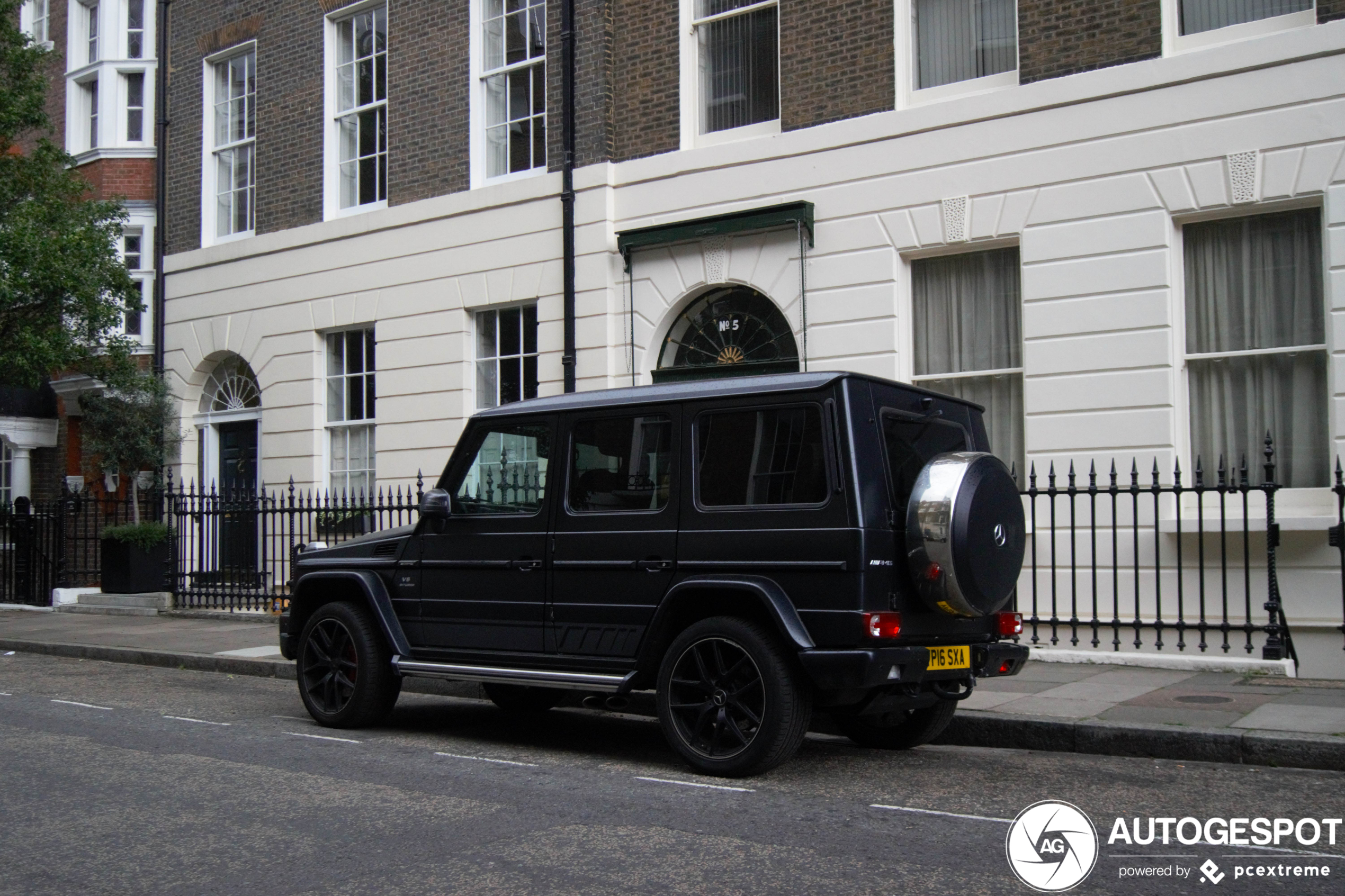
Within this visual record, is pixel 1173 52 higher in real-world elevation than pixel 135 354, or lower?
higher

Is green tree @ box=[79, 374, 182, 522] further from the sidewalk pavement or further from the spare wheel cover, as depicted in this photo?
the spare wheel cover

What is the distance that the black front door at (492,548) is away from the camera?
7.51 metres

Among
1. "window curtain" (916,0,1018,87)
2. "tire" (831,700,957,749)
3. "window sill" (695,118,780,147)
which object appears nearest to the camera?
"tire" (831,700,957,749)

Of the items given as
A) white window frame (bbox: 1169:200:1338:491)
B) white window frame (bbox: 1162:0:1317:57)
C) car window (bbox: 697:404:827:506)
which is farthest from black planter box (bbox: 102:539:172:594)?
white window frame (bbox: 1162:0:1317:57)

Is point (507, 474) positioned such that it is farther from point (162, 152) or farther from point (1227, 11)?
point (162, 152)

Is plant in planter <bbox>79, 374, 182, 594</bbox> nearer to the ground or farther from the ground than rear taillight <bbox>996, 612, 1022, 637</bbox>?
farther from the ground

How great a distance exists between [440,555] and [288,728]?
166 centimetres

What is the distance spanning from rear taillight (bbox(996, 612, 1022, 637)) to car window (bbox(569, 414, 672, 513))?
6.59 feet

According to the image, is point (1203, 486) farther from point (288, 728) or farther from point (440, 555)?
point (288, 728)

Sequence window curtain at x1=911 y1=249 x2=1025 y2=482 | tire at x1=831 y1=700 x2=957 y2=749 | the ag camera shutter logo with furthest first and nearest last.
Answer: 1. window curtain at x1=911 y1=249 x2=1025 y2=482
2. tire at x1=831 y1=700 x2=957 y2=749
3. the ag camera shutter logo

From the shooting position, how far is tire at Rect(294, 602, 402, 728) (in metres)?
8.12

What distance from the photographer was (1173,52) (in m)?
10.7

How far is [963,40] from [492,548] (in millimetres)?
7298

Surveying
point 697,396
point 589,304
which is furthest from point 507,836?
point 589,304
